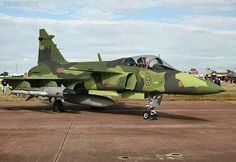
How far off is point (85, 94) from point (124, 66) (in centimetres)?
281

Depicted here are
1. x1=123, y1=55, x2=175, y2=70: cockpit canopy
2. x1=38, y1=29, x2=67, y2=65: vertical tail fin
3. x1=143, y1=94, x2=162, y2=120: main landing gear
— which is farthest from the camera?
x1=38, y1=29, x2=67, y2=65: vertical tail fin

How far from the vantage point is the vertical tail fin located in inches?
863

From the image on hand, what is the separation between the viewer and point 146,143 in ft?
30.7

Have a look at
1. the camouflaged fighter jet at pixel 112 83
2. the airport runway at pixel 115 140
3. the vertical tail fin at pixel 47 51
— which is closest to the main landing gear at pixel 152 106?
the camouflaged fighter jet at pixel 112 83

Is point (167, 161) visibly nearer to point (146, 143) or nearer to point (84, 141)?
point (146, 143)

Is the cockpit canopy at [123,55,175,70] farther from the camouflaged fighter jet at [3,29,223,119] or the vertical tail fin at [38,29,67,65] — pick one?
the vertical tail fin at [38,29,67,65]

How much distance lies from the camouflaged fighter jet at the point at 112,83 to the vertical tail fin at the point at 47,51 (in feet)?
2.79

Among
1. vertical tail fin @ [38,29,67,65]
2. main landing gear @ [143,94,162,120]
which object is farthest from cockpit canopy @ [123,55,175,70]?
vertical tail fin @ [38,29,67,65]

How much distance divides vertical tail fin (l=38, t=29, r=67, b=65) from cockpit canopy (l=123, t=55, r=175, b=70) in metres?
6.85

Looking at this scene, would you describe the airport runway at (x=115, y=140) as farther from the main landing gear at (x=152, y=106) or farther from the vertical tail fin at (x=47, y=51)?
the vertical tail fin at (x=47, y=51)

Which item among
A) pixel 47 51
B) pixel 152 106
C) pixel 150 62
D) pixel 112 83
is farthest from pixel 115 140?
pixel 47 51

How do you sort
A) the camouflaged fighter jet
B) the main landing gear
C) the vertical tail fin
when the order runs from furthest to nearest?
the vertical tail fin → the main landing gear → the camouflaged fighter jet

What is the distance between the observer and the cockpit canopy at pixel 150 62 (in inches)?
596

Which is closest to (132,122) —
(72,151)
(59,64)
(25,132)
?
(25,132)
